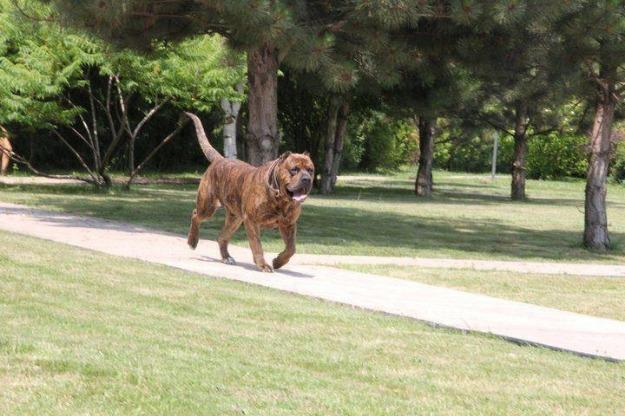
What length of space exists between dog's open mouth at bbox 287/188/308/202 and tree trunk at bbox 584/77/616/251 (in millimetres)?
8088

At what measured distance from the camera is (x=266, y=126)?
60.3ft

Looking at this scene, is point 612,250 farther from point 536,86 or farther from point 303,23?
point 303,23

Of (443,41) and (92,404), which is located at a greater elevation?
(443,41)

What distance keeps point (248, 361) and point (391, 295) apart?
12.6ft

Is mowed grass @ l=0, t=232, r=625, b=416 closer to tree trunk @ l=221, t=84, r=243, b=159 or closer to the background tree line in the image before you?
the background tree line

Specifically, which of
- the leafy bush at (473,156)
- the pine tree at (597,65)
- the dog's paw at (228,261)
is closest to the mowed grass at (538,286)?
the dog's paw at (228,261)

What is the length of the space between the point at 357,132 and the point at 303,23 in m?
34.8

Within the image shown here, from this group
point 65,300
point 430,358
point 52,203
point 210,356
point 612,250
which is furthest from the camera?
point 52,203

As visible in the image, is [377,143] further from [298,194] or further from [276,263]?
[298,194]

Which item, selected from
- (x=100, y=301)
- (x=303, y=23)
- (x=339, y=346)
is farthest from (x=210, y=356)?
(x=303, y=23)

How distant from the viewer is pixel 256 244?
11.4 meters

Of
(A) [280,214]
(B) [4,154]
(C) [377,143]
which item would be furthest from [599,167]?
(C) [377,143]

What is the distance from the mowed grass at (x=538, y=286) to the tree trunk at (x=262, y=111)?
19.2 feet

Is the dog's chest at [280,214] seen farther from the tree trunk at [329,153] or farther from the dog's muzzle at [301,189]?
the tree trunk at [329,153]
